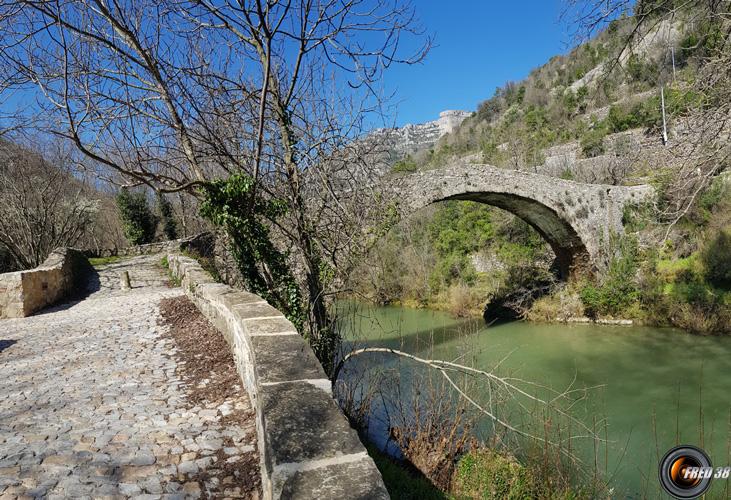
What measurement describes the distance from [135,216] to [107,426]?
17470 mm

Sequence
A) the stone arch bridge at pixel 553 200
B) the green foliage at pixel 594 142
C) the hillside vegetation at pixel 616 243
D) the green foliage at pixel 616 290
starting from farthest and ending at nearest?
1. the green foliage at pixel 594 142
2. the green foliage at pixel 616 290
3. the stone arch bridge at pixel 553 200
4. the hillside vegetation at pixel 616 243

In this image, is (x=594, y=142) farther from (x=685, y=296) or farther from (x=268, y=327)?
(x=268, y=327)

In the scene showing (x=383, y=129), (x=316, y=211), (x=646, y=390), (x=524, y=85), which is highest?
(x=524, y=85)

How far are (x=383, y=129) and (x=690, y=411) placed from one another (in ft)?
21.7

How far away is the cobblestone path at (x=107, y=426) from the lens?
6.63 ft

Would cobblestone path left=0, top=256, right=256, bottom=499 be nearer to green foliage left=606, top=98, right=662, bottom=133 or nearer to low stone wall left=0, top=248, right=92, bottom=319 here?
low stone wall left=0, top=248, right=92, bottom=319

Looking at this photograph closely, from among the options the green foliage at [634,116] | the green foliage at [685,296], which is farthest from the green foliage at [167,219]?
the green foliage at [634,116]

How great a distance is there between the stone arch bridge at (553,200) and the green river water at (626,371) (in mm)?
3024

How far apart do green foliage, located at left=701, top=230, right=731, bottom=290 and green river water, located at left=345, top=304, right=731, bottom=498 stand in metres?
1.91

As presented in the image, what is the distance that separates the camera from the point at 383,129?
4754 mm

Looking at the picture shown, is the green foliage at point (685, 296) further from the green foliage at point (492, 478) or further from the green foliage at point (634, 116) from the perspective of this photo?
the green foliage at point (634, 116)

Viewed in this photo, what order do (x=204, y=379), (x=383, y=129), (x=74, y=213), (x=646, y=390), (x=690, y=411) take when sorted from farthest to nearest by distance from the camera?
(x=74, y=213)
(x=646, y=390)
(x=690, y=411)
(x=383, y=129)
(x=204, y=379)

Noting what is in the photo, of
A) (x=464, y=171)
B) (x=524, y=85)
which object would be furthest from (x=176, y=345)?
(x=524, y=85)

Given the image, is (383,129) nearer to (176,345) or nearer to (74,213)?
(176,345)
